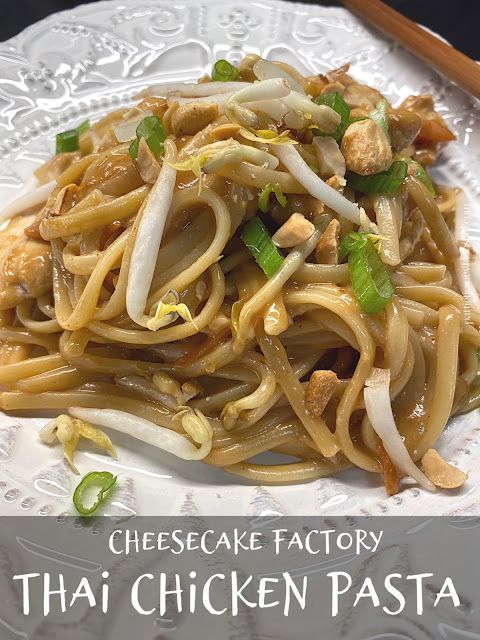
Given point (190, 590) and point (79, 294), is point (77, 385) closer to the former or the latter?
point (79, 294)

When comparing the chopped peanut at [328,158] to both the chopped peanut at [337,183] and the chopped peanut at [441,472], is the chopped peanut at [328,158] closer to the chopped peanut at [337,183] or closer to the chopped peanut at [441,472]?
the chopped peanut at [337,183]

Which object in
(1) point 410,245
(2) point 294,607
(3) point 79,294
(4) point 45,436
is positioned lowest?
(4) point 45,436

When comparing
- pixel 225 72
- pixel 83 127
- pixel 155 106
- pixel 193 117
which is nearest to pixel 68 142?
pixel 83 127

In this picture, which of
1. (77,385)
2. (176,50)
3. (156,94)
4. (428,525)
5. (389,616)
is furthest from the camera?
(176,50)

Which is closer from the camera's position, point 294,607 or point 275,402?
point 294,607

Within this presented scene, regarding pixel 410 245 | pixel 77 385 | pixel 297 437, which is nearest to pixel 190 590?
pixel 297 437

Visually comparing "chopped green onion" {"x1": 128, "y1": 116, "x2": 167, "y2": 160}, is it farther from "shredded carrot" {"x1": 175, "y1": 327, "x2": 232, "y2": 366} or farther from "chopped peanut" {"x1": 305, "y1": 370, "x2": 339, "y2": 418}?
"chopped peanut" {"x1": 305, "y1": 370, "x2": 339, "y2": 418}

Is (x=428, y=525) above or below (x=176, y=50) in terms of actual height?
below

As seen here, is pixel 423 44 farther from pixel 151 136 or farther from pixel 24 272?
pixel 24 272
